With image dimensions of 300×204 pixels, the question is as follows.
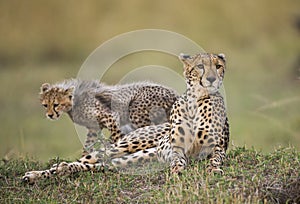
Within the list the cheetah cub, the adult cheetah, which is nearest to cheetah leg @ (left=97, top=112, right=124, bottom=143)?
the cheetah cub

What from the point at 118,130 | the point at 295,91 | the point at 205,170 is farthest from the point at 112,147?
the point at 295,91

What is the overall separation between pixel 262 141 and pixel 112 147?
3684 millimetres

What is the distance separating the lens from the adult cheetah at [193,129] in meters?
7.57

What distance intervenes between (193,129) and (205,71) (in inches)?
20.4

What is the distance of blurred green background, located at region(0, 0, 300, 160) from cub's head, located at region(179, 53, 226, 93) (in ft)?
18.0

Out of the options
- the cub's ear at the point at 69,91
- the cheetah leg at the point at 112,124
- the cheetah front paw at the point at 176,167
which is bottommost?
the cheetah front paw at the point at 176,167

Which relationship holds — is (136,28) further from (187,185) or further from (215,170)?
(187,185)

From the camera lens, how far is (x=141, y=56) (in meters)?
15.6

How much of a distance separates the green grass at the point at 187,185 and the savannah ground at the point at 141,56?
61 centimetres

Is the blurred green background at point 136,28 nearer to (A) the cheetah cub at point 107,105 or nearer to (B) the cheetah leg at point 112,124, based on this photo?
(A) the cheetah cub at point 107,105

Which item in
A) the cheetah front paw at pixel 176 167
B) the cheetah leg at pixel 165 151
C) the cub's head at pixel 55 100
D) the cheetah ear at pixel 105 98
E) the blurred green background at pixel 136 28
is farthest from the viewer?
the blurred green background at pixel 136 28

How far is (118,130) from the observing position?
8.70 m

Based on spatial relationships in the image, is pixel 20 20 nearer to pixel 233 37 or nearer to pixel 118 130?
pixel 233 37

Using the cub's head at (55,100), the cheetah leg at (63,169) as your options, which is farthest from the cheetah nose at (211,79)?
the cub's head at (55,100)
